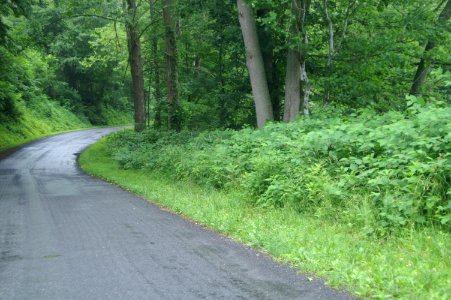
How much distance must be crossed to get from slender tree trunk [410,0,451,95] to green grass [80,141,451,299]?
1074 centimetres

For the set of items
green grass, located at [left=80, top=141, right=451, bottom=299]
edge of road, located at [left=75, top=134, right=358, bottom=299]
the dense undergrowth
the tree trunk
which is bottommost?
edge of road, located at [left=75, top=134, right=358, bottom=299]

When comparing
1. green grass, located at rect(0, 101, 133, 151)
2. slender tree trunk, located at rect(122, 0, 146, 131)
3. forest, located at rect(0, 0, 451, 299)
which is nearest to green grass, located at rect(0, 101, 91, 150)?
green grass, located at rect(0, 101, 133, 151)

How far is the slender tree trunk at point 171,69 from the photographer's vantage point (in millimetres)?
24625

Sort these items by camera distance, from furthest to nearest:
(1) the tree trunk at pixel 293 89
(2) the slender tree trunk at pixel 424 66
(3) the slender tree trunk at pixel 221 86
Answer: (3) the slender tree trunk at pixel 221 86, (2) the slender tree trunk at pixel 424 66, (1) the tree trunk at pixel 293 89

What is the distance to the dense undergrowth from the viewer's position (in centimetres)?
665

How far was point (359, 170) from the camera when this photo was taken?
8180mm

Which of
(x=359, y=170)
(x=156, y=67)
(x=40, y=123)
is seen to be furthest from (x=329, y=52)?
(x=40, y=123)

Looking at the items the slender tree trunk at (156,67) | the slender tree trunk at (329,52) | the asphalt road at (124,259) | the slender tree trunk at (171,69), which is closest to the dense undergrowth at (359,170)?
the asphalt road at (124,259)

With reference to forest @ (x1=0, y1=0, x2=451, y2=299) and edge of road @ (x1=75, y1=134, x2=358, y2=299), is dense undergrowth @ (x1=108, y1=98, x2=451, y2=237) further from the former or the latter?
edge of road @ (x1=75, y1=134, x2=358, y2=299)

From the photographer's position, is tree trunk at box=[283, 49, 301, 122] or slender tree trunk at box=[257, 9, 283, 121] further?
slender tree trunk at box=[257, 9, 283, 121]

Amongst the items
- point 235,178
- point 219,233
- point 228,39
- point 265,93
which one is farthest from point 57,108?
point 219,233

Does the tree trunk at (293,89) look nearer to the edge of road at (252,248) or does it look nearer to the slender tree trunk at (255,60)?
the slender tree trunk at (255,60)

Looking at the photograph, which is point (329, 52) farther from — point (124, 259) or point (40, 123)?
point (40, 123)

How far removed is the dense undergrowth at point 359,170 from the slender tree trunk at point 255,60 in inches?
160
